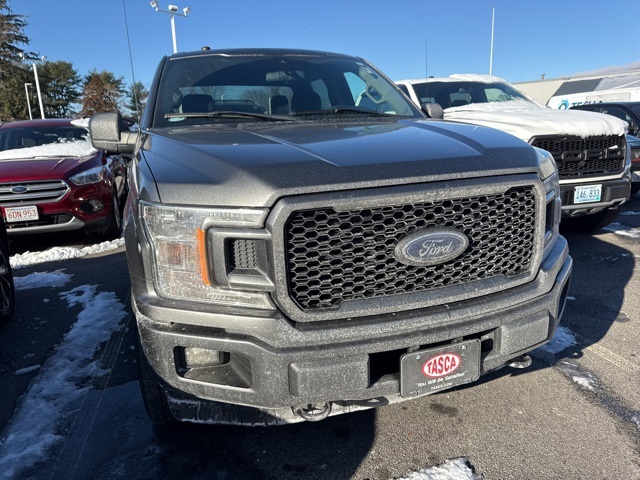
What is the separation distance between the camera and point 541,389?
2623 millimetres

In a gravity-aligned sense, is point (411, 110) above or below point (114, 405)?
above

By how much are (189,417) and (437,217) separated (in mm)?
1264

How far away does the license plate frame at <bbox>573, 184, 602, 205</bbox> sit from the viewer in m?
4.75

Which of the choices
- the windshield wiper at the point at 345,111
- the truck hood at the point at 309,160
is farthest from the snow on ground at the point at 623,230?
the truck hood at the point at 309,160

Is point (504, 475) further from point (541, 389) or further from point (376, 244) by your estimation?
point (376, 244)

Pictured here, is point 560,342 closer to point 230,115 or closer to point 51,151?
point 230,115

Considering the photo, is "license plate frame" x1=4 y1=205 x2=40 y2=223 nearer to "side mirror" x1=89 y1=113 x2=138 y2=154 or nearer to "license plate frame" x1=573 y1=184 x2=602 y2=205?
"side mirror" x1=89 y1=113 x2=138 y2=154

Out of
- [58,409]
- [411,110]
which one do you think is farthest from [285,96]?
[58,409]

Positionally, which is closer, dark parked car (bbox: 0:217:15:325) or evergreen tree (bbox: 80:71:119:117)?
dark parked car (bbox: 0:217:15:325)

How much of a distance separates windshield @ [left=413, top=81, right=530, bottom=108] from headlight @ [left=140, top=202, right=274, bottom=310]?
5.70m

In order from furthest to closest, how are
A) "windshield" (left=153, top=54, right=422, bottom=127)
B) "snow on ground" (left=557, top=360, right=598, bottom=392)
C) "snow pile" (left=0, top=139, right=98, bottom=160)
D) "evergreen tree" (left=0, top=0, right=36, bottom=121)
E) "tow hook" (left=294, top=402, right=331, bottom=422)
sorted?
1. "evergreen tree" (left=0, top=0, right=36, bottom=121)
2. "snow pile" (left=0, top=139, right=98, bottom=160)
3. "windshield" (left=153, top=54, right=422, bottom=127)
4. "snow on ground" (left=557, top=360, right=598, bottom=392)
5. "tow hook" (left=294, top=402, right=331, bottom=422)

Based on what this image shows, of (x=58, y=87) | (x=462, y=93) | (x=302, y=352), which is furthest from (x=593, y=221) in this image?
(x=58, y=87)

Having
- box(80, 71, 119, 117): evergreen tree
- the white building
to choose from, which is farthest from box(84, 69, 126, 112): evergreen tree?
the white building

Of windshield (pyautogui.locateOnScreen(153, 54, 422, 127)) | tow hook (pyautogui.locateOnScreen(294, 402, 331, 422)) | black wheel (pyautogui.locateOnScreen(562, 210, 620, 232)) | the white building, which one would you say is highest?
the white building
